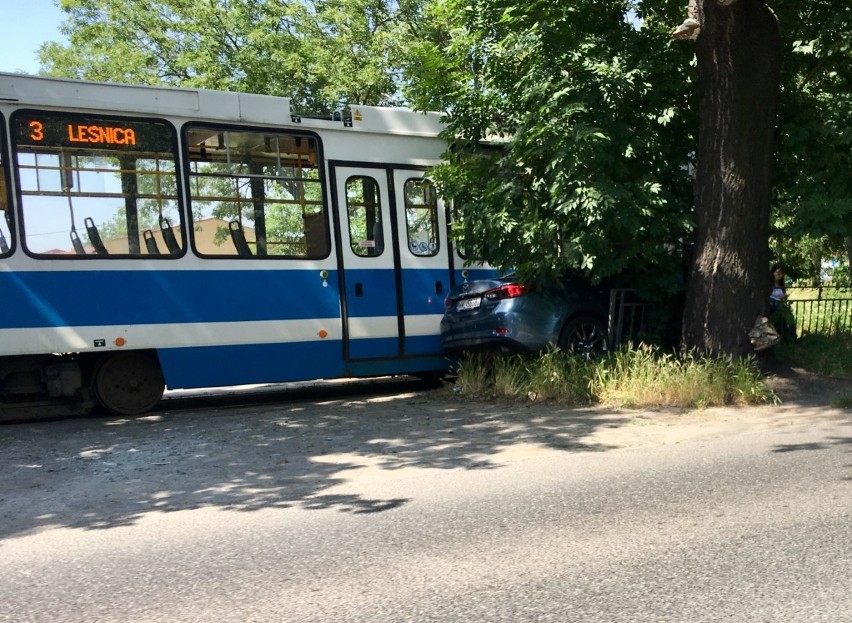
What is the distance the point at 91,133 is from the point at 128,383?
2.86 meters

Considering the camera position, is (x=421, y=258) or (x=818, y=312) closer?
(x=421, y=258)

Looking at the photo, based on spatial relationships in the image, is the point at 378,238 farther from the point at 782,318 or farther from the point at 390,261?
the point at 782,318

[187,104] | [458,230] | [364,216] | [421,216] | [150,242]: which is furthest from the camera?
[421,216]

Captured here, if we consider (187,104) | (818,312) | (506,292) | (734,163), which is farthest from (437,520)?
(818,312)

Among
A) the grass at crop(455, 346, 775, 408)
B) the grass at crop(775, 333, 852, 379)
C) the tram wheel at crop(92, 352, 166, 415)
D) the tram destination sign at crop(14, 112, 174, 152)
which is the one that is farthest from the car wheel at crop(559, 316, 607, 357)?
the tram destination sign at crop(14, 112, 174, 152)

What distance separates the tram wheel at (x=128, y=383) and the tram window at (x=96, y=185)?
125cm

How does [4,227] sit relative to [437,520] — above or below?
above

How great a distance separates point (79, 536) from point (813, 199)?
8.73 metres

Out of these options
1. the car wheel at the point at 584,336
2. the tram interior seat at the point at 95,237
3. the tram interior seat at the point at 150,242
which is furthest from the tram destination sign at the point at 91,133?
the car wheel at the point at 584,336

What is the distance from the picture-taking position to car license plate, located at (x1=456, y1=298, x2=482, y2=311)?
11254mm

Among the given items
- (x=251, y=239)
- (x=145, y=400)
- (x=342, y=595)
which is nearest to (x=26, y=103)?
(x=251, y=239)

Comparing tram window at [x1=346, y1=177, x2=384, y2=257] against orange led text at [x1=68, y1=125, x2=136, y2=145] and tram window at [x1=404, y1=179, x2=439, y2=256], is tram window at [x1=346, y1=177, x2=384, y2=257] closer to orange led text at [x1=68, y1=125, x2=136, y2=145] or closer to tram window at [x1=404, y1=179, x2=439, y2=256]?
tram window at [x1=404, y1=179, x2=439, y2=256]

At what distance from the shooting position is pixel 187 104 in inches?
408

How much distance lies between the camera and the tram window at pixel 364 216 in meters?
11.5
